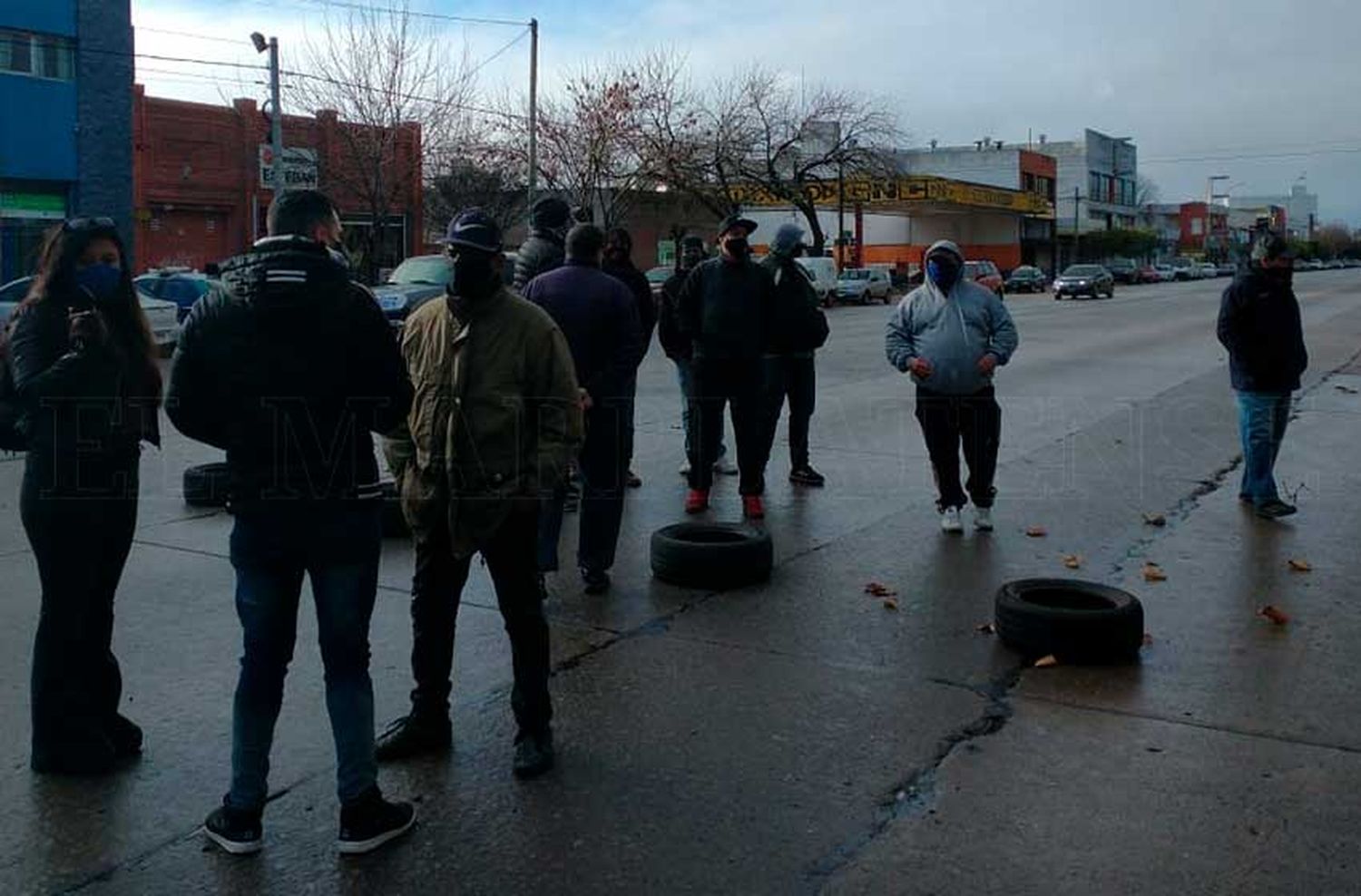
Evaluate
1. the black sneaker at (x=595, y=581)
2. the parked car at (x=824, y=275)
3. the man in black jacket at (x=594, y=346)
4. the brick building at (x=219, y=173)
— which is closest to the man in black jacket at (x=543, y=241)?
the man in black jacket at (x=594, y=346)

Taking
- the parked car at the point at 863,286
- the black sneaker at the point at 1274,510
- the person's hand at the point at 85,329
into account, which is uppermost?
the parked car at the point at 863,286

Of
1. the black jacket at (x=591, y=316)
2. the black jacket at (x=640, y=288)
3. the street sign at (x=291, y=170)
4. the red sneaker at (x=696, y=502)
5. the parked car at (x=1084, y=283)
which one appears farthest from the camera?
the parked car at (x=1084, y=283)

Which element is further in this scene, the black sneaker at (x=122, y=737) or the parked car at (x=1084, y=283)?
the parked car at (x=1084, y=283)

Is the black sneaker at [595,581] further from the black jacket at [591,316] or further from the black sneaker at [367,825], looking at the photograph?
the black sneaker at [367,825]

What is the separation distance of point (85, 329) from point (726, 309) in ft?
15.3

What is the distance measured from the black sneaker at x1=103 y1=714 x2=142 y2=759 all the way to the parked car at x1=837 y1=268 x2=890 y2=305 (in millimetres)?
47571

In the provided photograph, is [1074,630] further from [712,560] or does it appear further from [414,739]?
[414,739]

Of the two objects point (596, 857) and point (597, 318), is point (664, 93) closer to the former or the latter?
point (597, 318)

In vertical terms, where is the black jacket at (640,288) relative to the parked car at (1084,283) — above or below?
below

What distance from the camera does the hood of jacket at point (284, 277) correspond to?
3645 mm

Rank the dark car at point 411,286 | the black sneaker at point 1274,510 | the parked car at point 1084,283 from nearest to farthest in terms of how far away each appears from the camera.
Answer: the black sneaker at point 1274,510
the dark car at point 411,286
the parked car at point 1084,283

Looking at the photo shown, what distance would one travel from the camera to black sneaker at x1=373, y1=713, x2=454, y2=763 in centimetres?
461

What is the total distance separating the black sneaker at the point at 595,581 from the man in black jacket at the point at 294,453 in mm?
2942

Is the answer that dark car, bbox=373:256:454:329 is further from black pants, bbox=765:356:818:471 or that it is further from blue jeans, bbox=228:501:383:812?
blue jeans, bbox=228:501:383:812
